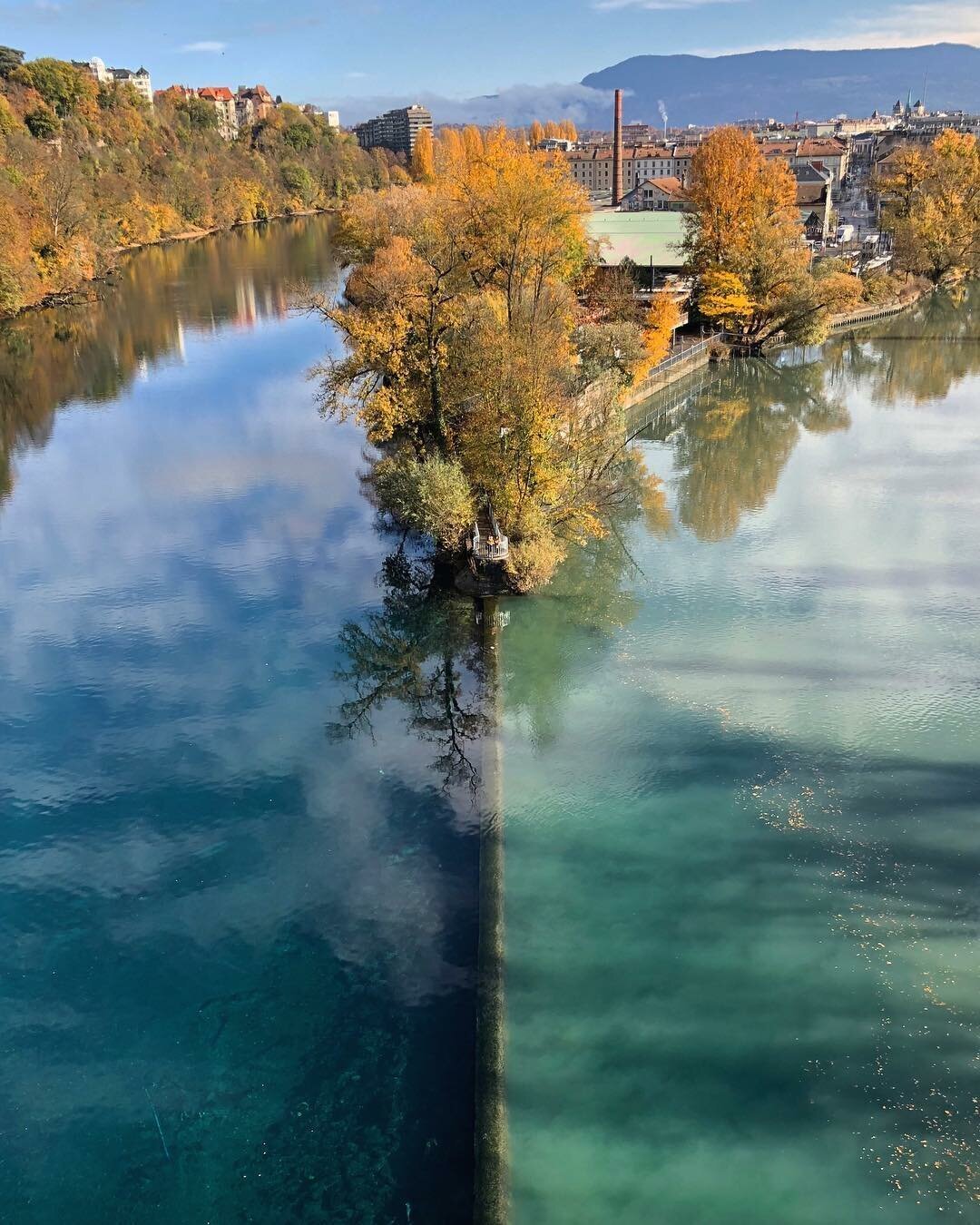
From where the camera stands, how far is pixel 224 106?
12850 centimetres

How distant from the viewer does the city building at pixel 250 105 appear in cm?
13362

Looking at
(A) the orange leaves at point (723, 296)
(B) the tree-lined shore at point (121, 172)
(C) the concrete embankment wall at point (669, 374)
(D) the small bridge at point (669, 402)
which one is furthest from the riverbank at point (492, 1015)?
(B) the tree-lined shore at point (121, 172)

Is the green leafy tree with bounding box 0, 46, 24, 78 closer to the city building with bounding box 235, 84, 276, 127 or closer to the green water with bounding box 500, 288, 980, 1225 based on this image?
the city building with bounding box 235, 84, 276, 127

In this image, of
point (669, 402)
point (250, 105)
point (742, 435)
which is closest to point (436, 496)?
point (742, 435)

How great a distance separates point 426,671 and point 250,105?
14509cm

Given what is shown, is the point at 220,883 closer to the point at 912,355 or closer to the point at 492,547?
the point at 492,547

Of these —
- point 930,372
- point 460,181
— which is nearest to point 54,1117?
point 460,181

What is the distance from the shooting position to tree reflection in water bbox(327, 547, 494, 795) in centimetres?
1449

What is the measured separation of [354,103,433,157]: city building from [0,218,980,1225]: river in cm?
15016

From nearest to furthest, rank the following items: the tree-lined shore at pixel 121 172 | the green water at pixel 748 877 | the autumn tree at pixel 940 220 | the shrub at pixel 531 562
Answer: the green water at pixel 748 877
the shrub at pixel 531 562
the autumn tree at pixel 940 220
the tree-lined shore at pixel 121 172

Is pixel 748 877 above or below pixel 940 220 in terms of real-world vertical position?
below

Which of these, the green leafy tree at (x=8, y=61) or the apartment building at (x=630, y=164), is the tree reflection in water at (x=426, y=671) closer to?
the green leafy tree at (x=8, y=61)

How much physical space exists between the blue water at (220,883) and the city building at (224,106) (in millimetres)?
110286

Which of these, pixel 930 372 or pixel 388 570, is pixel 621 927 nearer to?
pixel 388 570
